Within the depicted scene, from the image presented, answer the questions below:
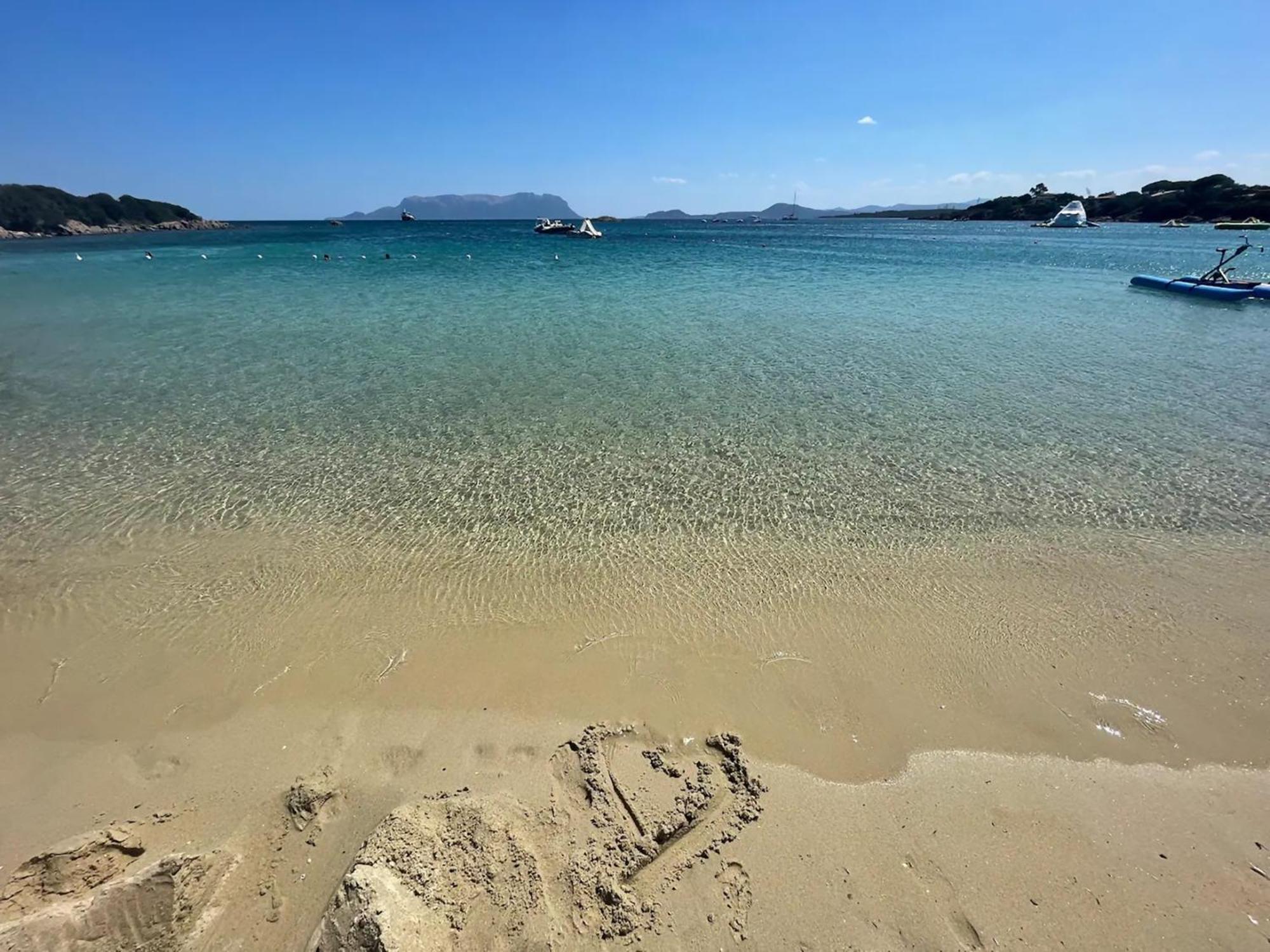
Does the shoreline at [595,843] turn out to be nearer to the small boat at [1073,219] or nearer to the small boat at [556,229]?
the small boat at [556,229]

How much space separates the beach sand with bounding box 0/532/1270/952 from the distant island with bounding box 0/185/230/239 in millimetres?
117301

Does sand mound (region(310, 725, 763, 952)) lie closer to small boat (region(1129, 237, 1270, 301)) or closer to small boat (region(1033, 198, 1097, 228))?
small boat (region(1129, 237, 1270, 301))

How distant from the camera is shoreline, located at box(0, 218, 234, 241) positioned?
80562mm

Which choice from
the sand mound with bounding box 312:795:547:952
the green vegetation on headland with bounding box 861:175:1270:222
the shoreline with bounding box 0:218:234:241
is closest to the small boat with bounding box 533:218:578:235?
the shoreline with bounding box 0:218:234:241

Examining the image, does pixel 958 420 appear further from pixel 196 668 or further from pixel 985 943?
pixel 196 668

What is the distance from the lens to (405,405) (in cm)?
1038

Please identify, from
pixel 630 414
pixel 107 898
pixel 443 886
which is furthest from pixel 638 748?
pixel 630 414

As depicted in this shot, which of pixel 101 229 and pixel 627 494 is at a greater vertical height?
pixel 101 229

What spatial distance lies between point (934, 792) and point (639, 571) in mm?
3105

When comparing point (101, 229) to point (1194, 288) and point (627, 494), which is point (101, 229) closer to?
point (627, 494)

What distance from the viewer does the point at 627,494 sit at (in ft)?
23.9

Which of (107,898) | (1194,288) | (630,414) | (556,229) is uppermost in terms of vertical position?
(556,229)

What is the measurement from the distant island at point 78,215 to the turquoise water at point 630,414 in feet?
314

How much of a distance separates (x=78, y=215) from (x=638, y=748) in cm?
14142
